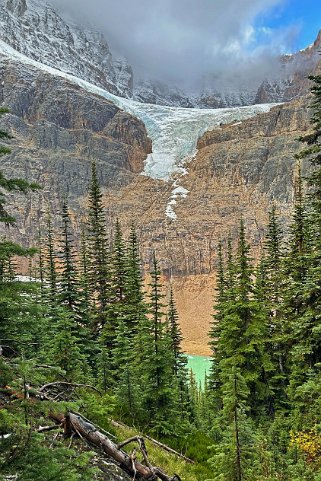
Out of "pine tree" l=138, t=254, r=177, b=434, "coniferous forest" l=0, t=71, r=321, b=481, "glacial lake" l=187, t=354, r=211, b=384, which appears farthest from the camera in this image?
"glacial lake" l=187, t=354, r=211, b=384

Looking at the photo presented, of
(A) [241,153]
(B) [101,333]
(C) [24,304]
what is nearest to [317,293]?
(C) [24,304]

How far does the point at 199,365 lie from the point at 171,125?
13160 cm

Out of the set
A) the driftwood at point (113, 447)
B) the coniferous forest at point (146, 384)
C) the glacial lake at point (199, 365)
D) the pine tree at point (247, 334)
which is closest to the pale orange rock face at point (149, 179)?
the glacial lake at point (199, 365)

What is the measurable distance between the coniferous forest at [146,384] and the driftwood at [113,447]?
0.02m

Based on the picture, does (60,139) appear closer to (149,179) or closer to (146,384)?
(149,179)

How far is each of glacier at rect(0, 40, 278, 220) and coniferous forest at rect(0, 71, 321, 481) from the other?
120 m

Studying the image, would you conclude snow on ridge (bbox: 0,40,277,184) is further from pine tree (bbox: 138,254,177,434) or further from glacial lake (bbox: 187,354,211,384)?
pine tree (bbox: 138,254,177,434)

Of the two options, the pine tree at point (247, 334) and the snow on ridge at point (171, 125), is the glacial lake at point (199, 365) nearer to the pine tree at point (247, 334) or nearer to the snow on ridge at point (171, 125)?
the pine tree at point (247, 334)

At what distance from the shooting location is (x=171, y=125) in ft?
598

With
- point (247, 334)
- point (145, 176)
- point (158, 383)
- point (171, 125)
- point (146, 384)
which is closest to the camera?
point (158, 383)

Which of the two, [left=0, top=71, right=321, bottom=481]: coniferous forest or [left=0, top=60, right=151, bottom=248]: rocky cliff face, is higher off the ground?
[left=0, top=60, right=151, bottom=248]: rocky cliff face

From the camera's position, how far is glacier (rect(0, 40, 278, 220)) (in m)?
159

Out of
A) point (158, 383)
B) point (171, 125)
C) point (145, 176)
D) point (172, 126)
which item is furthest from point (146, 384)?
point (171, 125)

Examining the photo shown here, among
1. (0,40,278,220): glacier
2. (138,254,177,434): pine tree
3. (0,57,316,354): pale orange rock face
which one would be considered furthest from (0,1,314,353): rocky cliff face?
(138,254,177,434): pine tree
